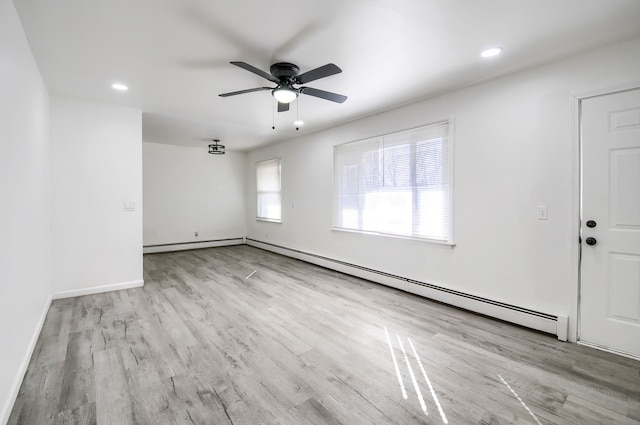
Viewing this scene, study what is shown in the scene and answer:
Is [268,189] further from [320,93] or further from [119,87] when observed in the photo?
[320,93]

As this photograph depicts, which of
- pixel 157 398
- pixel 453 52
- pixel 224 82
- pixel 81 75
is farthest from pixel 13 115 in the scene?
pixel 453 52

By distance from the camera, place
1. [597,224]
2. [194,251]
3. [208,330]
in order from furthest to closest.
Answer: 1. [194,251]
2. [208,330]
3. [597,224]

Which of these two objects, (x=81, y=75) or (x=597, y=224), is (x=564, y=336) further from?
(x=81, y=75)

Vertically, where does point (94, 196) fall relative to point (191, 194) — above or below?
below

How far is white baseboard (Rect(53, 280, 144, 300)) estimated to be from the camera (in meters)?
3.68

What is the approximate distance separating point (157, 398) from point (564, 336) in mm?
3278

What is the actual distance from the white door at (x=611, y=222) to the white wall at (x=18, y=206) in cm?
422

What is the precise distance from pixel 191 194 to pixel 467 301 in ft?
21.0

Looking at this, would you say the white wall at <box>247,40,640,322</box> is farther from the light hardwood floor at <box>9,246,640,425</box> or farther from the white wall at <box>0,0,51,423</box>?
the white wall at <box>0,0,51,423</box>

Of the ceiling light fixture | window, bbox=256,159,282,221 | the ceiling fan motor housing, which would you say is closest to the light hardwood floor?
the ceiling fan motor housing

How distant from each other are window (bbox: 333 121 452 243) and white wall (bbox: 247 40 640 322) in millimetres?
156

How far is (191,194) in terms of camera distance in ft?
23.6

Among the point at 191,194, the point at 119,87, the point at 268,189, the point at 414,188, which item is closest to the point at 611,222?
the point at 414,188

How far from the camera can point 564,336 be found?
8.41ft
